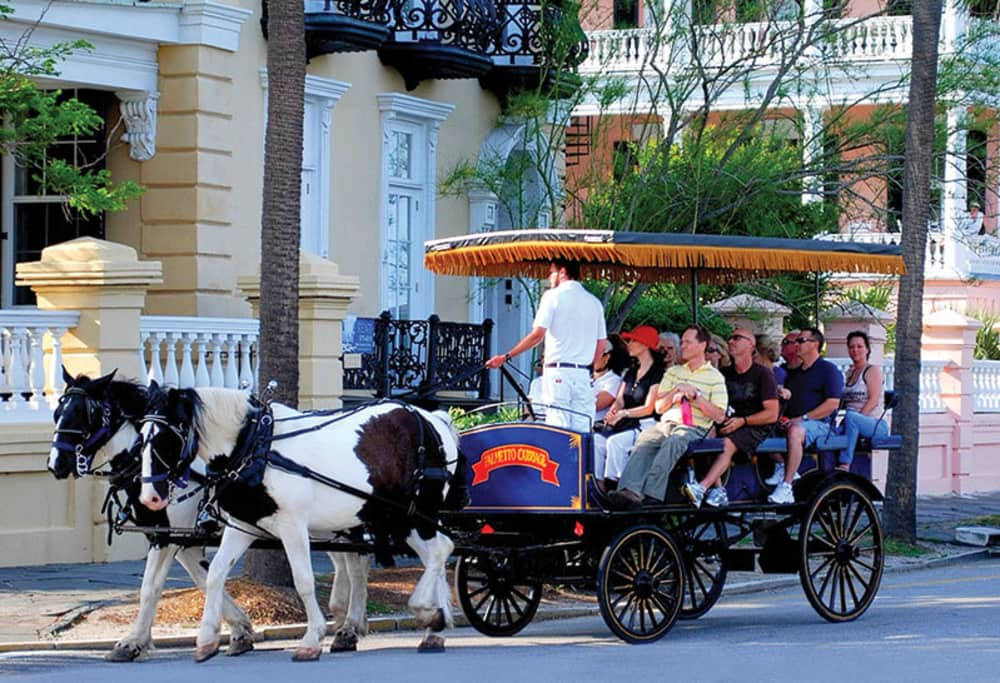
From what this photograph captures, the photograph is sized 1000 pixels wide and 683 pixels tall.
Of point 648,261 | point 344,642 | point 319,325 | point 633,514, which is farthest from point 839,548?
point 319,325

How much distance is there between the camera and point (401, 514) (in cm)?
1284

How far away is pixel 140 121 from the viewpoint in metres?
21.4

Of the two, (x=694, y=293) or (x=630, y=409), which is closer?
(x=630, y=409)

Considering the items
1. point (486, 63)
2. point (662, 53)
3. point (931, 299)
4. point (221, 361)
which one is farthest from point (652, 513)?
point (931, 299)

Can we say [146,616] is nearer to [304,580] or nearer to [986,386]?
[304,580]

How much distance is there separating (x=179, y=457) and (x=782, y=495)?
4596mm

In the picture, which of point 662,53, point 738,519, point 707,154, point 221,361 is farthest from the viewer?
point 662,53

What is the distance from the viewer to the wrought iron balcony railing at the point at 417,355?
23.1 metres

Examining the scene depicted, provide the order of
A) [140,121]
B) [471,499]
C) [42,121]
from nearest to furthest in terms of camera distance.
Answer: [471,499] < [42,121] < [140,121]

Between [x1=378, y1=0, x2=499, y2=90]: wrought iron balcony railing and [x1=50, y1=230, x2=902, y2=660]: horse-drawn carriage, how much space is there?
9.87m

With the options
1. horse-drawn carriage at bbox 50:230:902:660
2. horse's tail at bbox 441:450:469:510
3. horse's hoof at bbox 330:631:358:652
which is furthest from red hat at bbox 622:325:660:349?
horse's hoof at bbox 330:631:358:652

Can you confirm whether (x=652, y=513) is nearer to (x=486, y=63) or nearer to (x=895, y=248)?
(x=895, y=248)

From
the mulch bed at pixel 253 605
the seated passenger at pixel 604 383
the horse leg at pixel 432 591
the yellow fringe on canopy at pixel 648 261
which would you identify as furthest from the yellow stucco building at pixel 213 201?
the horse leg at pixel 432 591

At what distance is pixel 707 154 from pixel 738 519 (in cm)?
970
